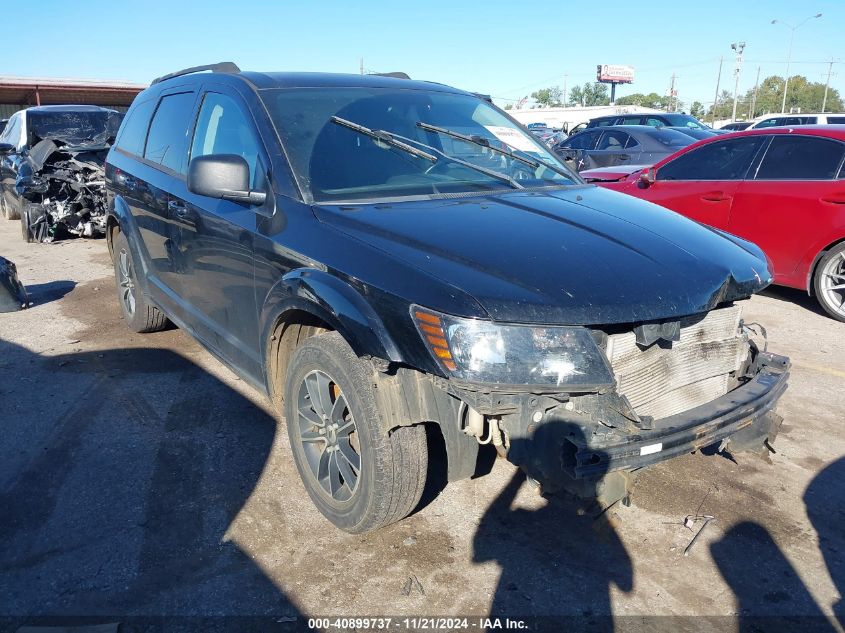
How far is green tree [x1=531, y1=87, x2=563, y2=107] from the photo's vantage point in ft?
388

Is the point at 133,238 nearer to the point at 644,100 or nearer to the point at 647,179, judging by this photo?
the point at 647,179

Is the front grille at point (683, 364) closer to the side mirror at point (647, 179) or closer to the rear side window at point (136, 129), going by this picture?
the rear side window at point (136, 129)

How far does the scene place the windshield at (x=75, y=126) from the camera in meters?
10.8

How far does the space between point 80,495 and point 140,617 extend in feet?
3.47

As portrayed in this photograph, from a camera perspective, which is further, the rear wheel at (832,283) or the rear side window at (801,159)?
the rear side window at (801,159)

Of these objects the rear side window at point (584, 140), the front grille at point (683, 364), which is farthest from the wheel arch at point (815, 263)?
the rear side window at point (584, 140)

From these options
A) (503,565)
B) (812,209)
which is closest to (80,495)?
(503,565)

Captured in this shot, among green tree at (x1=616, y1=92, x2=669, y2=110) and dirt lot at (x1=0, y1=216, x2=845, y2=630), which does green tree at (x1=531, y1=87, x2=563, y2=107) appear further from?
dirt lot at (x1=0, y1=216, x2=845, y2=630)

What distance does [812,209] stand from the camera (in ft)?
20.2

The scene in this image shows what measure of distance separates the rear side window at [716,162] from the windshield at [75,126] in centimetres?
818

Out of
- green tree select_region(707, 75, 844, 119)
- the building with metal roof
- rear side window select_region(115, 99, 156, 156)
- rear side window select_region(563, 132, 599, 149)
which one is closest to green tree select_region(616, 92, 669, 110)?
green tree select_region(707, 75, 844, 119)

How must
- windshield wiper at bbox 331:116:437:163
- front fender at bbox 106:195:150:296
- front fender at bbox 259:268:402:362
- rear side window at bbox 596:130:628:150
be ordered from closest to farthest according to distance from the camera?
front fender at bbox 259:268:402:362, windshield wiper at bbox 331:116:437:163, front fender at bbox 106:195:150:296, rear side window at bbox 596:130:628:150

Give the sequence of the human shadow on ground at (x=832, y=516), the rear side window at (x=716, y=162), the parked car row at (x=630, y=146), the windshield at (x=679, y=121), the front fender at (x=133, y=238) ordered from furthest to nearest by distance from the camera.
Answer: the windshield at (x=679, y=121)
the parked car row at (x=630, y=146)
the rear side window at (x=716, y=162)
the front fender at (x=133, y=238)
the human shadow on ground at (x=832, y=516)

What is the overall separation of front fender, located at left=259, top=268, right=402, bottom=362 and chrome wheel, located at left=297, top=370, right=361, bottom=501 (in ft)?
0.98
